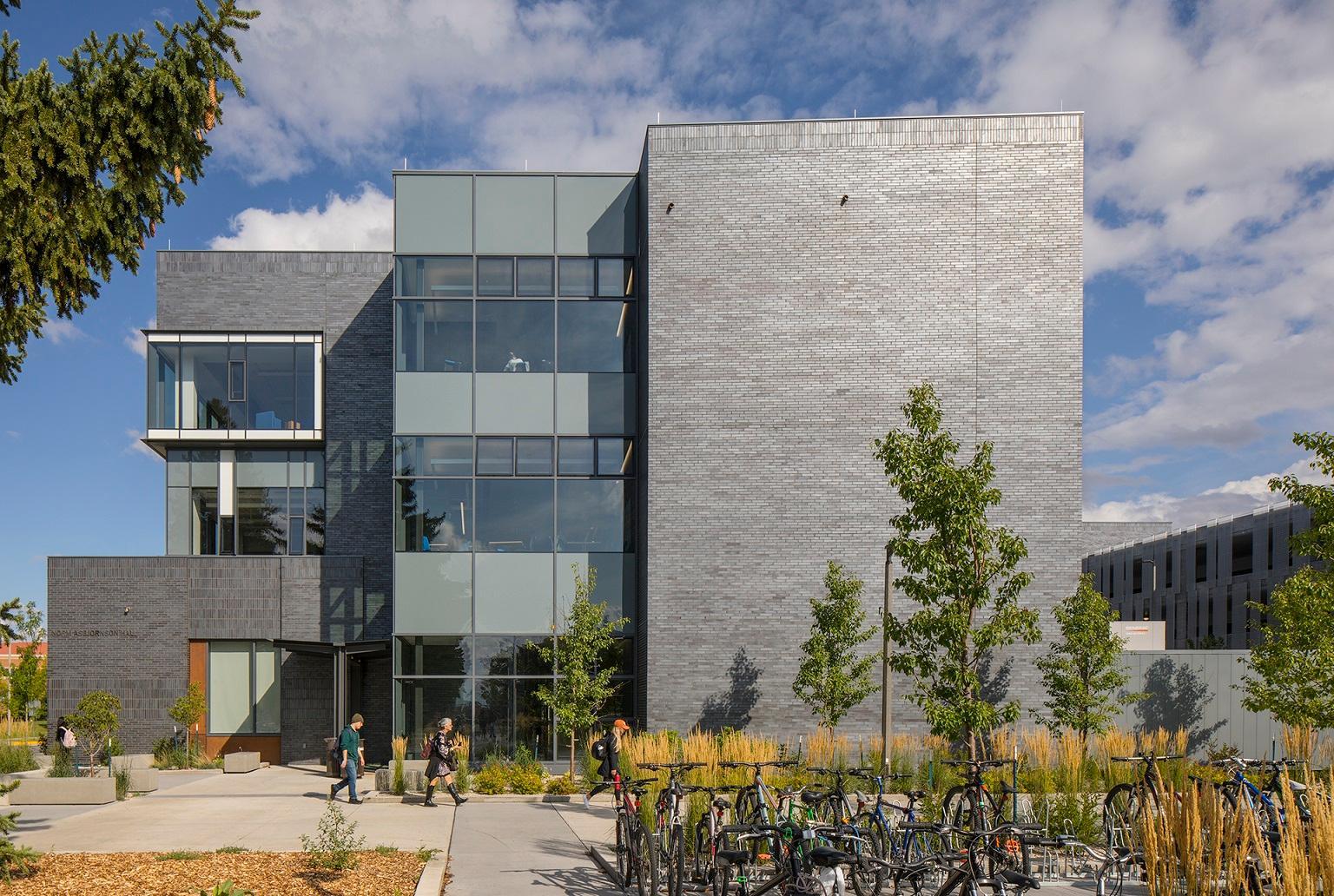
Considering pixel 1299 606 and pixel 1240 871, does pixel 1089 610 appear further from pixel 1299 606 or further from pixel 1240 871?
pixel 1240 871

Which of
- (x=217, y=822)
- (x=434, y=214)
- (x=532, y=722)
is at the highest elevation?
(x=434, y=214)

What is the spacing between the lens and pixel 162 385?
95.0 ft

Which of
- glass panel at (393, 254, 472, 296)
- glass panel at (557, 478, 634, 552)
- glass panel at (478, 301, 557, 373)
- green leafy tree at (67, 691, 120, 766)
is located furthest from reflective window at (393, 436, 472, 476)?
green leafy tree at (67, 691, 120, 766)

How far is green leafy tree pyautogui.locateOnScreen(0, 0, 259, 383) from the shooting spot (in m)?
10.2

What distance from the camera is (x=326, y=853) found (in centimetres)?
1214

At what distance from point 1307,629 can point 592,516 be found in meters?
14.9

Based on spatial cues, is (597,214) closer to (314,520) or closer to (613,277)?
(613,277)

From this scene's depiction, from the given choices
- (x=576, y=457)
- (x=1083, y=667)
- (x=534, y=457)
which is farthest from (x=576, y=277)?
(x=1083, y=667)

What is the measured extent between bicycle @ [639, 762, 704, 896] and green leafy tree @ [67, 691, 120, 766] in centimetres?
1777

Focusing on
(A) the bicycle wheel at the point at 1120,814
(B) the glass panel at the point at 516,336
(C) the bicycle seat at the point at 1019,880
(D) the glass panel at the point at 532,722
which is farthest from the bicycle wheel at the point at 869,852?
(B) the glass panel at the point at 516,336

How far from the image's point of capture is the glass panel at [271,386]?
29.3 meters

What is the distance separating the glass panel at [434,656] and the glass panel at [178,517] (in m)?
9.58

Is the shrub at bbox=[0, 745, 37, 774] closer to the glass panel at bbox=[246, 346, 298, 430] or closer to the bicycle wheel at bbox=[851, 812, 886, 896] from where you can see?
the glass panel at bbox=[246, 346, 298, 430]

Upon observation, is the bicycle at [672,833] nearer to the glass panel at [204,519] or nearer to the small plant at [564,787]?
the small plant at [564,787]
